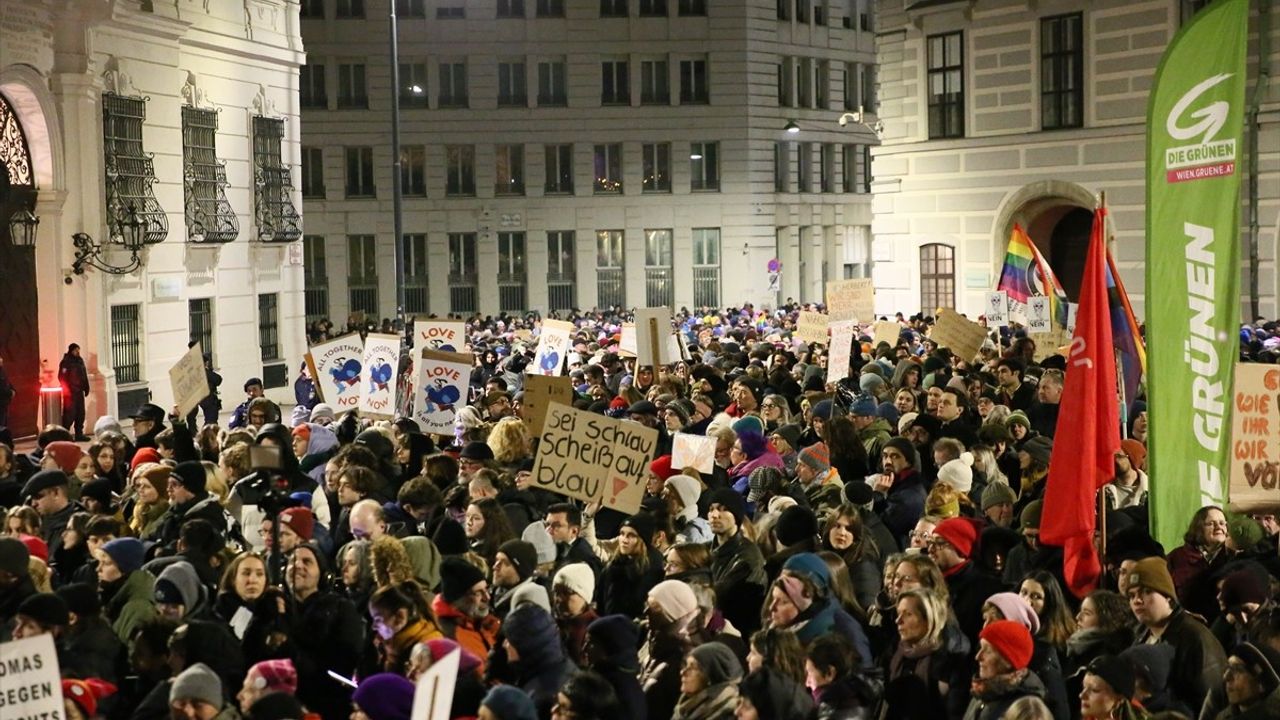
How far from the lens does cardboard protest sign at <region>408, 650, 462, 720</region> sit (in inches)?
266

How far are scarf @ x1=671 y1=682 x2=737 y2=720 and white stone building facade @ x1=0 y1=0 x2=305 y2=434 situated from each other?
22.1 meters

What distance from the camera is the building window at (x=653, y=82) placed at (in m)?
66.3

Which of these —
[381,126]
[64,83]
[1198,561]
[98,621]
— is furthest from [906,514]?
[381,126]

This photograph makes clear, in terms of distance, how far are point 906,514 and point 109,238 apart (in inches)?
796

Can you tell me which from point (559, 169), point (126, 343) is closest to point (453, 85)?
point (559, 169)

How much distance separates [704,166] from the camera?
67125 mm

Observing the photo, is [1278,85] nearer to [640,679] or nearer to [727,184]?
[640,679]

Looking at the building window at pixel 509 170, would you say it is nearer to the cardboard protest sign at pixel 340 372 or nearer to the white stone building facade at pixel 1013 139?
the white stone building facade at pixel 1013 139

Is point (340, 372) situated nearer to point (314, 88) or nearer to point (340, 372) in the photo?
point (340, 372)

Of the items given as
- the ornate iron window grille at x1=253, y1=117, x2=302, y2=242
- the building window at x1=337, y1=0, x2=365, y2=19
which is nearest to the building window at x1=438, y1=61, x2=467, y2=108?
the building window at x1=337, y1=0, x2=365, y2=19

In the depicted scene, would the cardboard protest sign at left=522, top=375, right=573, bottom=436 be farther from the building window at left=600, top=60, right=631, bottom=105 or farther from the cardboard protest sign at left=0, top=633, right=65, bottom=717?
the building window at left=600, top=60, right=631, bottom=105

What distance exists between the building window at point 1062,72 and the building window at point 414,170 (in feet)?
96.4

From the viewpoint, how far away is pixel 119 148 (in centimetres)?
3109

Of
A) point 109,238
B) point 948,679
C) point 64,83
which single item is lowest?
point 948,679
